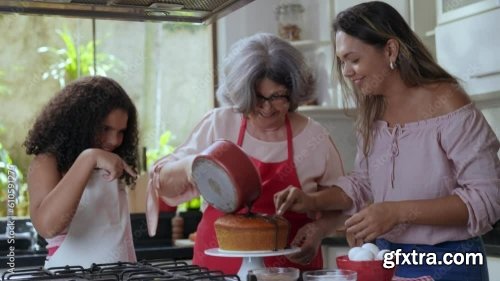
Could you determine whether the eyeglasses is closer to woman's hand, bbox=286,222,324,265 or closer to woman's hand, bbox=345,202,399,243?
woman's hand, bbox=286,222,324,265

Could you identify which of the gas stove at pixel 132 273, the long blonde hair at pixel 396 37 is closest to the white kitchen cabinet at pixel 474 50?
the long blonde hair at pixel 396 37

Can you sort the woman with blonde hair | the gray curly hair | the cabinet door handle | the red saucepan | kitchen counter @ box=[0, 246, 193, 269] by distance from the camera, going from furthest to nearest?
1. kitchen counter @ box=[0, 246, 193, 269]
2. the cabinet door handle
3. the gray curly hair
4. the red saucepan
5. the woman with blonde hair

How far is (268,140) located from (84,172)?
0.47 m

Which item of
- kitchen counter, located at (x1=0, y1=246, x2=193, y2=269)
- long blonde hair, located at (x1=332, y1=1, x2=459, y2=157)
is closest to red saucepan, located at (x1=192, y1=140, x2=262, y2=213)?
long blonde hair, located at (x1=332, y1=1, x2=459, y2=157)

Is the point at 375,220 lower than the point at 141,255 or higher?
higher

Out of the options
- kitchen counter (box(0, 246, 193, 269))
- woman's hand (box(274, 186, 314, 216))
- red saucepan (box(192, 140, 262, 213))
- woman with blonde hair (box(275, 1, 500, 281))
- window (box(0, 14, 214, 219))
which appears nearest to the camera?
woman with blonde hair (box(275, 1, 500, 281))

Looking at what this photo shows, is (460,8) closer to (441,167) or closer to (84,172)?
(441,167)

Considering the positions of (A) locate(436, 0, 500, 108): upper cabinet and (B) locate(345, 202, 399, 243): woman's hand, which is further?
(A) locate(436, 0, 500, 108): upper cabinet

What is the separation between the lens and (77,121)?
6.28 feet

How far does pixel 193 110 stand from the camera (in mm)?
3754

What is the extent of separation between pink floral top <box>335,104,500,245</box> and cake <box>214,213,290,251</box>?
0.22m

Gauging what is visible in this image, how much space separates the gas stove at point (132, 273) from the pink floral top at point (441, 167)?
0.42 m

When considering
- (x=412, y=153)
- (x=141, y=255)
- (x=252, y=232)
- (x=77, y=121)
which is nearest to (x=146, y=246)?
(x=141, y=255)

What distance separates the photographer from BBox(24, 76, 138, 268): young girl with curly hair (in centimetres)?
173
